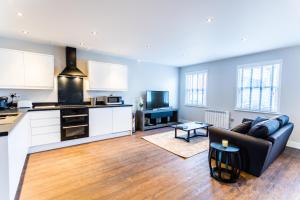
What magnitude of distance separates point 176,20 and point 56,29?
2330 mm

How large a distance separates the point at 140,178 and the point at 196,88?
482 cm

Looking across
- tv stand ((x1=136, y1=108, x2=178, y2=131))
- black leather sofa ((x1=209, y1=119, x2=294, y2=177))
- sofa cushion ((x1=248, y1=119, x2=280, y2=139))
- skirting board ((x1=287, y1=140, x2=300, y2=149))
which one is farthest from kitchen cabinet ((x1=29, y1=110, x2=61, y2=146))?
skirting board ((x1=287, y1=140, x2=300, y2=149))

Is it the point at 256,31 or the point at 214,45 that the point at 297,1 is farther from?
the point at 214,45

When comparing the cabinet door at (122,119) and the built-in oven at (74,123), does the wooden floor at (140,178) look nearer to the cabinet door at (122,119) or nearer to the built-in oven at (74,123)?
the built-in oven at (74,123)

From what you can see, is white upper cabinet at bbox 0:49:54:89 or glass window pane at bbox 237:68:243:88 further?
glass window pane at bbox 237:68:243:88

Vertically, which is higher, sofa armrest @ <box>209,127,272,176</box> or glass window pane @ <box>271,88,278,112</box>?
glass window pane @ <box>271,88,278,112</box>

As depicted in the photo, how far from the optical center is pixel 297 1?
199 centimetres

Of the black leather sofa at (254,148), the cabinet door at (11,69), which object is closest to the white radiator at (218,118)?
the black leather sofa at (254,148)

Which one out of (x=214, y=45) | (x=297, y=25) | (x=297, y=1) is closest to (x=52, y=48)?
(x=214, y=45)

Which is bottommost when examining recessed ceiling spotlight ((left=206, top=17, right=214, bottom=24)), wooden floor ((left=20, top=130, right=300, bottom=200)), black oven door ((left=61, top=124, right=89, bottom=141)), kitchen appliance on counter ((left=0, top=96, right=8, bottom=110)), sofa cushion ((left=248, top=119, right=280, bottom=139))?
wooden floor ((left=20, top=130, right=300, bottom=200))

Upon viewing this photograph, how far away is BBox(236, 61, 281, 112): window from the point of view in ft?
13.9

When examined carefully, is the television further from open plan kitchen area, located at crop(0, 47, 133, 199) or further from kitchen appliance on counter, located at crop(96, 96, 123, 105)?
kitchen appliance on counter, located at crop(96, 96, 123, 105)

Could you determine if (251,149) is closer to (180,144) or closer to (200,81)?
(180,144)

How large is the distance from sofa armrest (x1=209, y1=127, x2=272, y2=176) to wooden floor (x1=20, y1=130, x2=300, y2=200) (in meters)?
0.16
